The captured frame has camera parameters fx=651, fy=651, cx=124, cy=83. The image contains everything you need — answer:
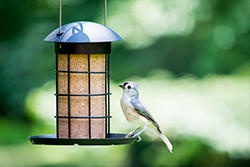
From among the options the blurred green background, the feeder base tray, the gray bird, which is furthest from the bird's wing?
the blurred green background

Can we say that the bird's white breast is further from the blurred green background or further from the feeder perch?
the blurred green background

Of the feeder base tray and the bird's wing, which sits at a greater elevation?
the bird's wing

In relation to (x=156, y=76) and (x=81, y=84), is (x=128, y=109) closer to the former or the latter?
(x=81, y=84)

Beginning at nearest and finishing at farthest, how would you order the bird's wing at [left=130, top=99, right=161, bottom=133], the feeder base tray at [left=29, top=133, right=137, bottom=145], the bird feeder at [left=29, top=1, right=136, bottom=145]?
1. the feeder base tray at [left=29, top=133, right=137, bottom=145]
2. the bird feeder at [left=29, top=1, right=136, bottom=145]
3. the bird's wing at [left=130, top=99, right=161, bottom=133]

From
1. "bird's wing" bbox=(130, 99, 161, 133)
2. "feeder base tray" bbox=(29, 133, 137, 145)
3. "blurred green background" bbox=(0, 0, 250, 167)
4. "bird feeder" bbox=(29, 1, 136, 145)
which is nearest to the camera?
"feeder base tray" bbox=(29, 133, 137, 145)

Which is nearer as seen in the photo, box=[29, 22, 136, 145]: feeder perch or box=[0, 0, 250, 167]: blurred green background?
box=[29, 22, 136, 145]: feeder perch

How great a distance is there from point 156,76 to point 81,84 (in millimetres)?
6951

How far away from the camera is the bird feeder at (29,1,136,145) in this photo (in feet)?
18.9

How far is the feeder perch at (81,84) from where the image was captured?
5.75 m

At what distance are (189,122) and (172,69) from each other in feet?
12.3

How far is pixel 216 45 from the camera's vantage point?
13.1m

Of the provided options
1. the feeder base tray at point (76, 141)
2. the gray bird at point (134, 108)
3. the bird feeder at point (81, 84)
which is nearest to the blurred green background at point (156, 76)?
the gray bird at point (134, 108)

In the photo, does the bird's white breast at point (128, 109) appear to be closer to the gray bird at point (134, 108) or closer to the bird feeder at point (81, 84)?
the gray bird at point (134, 108)

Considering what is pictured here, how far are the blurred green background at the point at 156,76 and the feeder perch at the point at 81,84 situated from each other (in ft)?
16.4
